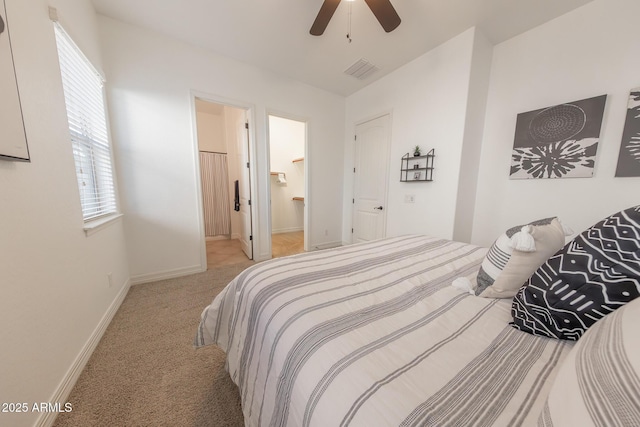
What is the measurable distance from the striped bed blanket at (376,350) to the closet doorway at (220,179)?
2668 mm

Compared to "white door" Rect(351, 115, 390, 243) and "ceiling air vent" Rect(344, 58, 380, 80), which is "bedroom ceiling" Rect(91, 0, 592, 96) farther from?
"white door" Rect(351, 115, 390, 243)

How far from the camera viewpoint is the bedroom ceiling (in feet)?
6.08

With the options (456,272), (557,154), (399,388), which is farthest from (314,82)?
(399,388)

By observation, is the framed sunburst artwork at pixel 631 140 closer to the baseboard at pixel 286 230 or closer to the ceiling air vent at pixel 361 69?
the ceiling air vent at pixel 361 69

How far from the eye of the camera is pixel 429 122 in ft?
8.32

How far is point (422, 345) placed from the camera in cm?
64

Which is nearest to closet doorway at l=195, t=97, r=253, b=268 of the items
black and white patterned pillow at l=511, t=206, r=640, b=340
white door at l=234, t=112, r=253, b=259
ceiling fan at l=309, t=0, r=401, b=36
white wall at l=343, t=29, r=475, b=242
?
white door at l=234, t=112, r=253, b=259

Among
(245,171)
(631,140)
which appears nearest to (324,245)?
(245,171)

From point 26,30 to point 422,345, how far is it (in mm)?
2307

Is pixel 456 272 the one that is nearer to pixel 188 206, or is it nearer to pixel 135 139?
pixel 188 206

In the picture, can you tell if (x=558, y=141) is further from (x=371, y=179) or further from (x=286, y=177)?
(x=286, y=177)

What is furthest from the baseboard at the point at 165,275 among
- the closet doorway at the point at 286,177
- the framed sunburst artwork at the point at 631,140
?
the framed sunburst artwork at the point at 631,140

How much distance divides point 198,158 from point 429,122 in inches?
112

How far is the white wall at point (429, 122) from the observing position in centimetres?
225
